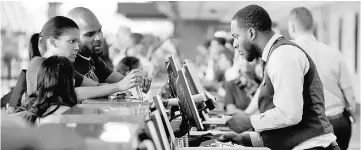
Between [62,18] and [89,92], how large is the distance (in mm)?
406

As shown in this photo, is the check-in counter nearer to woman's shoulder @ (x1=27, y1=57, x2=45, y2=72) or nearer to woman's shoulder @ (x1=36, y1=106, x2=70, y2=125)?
woman's shoulder @ (x1=36, y1=106, x2=70, y2=125)

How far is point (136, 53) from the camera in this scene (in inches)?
315

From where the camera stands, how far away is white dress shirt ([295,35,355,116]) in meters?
4.37

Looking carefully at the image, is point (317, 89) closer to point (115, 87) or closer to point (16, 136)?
point (115, 87)

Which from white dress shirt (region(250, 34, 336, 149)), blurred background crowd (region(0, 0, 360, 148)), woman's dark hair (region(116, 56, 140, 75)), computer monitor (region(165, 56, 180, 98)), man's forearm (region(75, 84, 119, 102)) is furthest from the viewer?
blurred background crowd (region(0, 0, 360, 148))

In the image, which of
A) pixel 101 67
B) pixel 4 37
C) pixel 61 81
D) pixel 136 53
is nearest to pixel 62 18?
pixel 61 81

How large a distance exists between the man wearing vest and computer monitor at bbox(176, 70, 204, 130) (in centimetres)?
19

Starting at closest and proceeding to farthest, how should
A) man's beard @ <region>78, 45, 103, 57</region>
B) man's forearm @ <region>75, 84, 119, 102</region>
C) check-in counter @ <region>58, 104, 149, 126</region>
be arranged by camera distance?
check-in counter @ <region>58, 104, 149, 126</region>, man's forearm @ <region>75, 84, 119, 102</region>, man's beard @ <region>78, 45, 103, 57</region>

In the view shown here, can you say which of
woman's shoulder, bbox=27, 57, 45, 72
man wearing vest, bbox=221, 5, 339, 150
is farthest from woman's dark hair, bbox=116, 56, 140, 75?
woman's shoulder, bbox=27, 57, 45, 72

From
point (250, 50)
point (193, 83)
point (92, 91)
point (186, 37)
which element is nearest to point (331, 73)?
point (193, 83)

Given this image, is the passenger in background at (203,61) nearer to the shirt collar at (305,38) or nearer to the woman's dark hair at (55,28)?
the shirt collar at (305,38)

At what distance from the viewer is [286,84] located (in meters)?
2.48

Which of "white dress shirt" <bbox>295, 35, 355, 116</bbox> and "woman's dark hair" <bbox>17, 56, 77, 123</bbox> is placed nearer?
"woman's dark hair" <bbox>17, 56, 77, 123</bbox>

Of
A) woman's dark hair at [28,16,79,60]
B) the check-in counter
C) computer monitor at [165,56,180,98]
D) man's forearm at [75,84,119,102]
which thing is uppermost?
woman's dark hair at [28,16,79,60]
